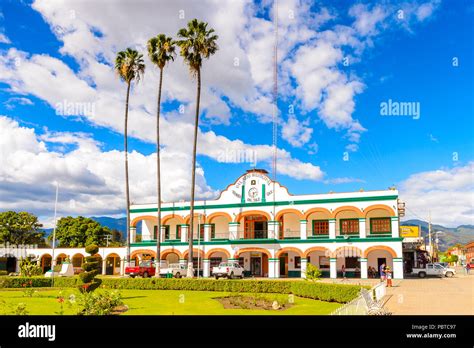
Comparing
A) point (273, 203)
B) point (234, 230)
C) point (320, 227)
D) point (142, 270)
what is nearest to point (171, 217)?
point (234, 230)

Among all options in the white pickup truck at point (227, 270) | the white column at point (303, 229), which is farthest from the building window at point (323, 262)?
the white pickup truck at point (227, 270)

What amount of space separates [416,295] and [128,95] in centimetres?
3511

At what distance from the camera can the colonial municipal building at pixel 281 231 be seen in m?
41.5

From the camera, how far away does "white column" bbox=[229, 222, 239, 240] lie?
46.5 metres

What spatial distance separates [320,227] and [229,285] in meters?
17.4

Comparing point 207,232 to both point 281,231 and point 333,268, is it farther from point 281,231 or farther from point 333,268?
point 333,268

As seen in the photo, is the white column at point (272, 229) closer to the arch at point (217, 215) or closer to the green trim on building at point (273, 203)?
the green trim on building at point (273, 203)

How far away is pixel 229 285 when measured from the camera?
98.7ft

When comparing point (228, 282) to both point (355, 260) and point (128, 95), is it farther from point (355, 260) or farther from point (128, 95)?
point (128, 95)

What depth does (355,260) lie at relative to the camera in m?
43.6

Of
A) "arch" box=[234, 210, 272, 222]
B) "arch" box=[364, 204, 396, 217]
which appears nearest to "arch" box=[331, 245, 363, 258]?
"arch" box=[364, 204, 396, 217]
